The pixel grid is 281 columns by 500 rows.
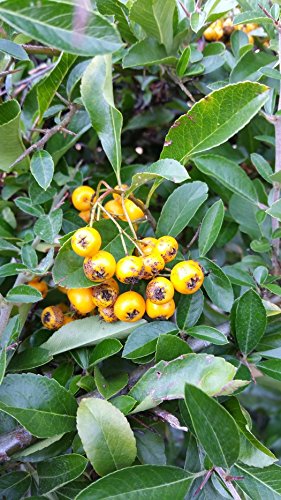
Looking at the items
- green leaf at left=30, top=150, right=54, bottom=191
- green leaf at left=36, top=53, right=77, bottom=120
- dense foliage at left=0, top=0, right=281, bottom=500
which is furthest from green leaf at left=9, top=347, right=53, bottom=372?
green leaf at left=36, top=53, right=77, bottom=120

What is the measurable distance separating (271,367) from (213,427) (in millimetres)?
205

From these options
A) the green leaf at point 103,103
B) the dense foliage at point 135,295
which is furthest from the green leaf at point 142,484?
the green leaf at point 103,103

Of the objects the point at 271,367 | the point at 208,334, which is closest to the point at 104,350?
the point at 208,334

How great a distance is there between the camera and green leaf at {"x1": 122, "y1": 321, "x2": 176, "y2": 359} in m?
0.74

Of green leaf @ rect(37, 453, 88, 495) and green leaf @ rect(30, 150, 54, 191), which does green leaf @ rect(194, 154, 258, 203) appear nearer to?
green leaf @ rect(30, 150, 54, 191)

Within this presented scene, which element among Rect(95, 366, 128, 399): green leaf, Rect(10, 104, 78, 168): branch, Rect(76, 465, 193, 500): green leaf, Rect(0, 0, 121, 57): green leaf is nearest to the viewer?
Rect(0, 0, 121, 57): green leaf

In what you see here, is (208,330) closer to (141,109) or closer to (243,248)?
(243,248)

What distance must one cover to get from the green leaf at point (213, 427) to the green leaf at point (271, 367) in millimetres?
167

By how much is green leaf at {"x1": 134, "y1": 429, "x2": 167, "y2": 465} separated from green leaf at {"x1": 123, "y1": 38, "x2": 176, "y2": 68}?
596 millimetres

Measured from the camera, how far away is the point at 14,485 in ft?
2.55

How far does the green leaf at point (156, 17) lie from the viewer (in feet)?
2.71

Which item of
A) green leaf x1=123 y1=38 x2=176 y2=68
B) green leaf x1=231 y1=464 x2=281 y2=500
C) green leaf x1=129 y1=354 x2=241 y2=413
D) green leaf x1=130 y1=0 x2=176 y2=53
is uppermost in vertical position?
green leaf x1=130 y1=0 x2=176 y2=53

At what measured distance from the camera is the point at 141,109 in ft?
3.87

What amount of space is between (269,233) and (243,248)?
0.18 m
